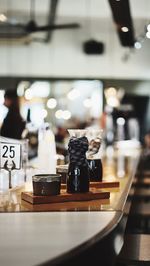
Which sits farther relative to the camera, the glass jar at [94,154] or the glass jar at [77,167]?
the glass jar at [94,154]

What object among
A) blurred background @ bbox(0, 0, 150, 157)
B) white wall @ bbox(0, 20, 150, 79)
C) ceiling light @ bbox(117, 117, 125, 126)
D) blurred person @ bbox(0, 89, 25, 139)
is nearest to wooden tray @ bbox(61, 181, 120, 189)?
blurred person @ bbox(0, 89, 25, 139)

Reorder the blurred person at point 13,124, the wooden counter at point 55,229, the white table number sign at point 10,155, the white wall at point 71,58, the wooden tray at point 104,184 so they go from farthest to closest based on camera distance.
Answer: the white wall at point 71,58
the blurred person at point 13,124
the wooden tray at point 104,184
the white table number sign at point 10,155
the wooden counter at point 55,229

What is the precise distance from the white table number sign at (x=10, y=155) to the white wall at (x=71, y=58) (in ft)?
23.3

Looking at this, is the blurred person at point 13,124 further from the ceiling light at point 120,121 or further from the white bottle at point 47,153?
the ceiling light at point 120,121

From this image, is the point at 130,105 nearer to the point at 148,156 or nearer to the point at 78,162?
the point at 148,156

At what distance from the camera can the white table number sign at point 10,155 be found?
2.53 metres

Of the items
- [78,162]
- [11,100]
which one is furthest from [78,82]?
[78,162]

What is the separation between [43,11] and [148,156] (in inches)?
129

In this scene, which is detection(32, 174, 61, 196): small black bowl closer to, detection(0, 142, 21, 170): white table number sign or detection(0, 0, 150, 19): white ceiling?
detection(0, 142, 21, 170): white table number sign

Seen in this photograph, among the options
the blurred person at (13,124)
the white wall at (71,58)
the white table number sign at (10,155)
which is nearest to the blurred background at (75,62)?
the white wall at (71,58)

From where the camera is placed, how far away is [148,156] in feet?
28.0

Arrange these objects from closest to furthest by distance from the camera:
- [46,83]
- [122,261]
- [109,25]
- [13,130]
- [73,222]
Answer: [73,222] < [122,261] < [13,130] < [109,25] < [46,83]

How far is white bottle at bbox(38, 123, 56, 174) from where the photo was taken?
8.80ft

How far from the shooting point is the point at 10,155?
2.54 meters
